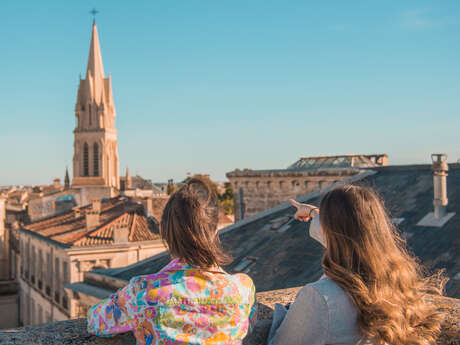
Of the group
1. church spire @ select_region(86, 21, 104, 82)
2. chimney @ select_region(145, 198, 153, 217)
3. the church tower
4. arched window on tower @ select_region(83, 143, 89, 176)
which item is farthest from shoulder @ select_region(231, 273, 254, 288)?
church spire @ select_region(86, 21, 104, 82)

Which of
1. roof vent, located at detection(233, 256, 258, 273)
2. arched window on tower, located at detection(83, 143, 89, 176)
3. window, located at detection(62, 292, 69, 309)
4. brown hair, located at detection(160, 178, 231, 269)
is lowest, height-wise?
window, located at detection(62, 292, 69, 309)

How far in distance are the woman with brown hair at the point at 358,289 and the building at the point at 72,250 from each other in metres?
15.6

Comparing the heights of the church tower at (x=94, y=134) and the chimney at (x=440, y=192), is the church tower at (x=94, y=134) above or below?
above

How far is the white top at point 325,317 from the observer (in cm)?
221

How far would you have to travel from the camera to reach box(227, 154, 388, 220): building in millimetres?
16250

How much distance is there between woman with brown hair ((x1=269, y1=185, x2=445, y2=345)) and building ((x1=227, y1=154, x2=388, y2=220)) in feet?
43.7

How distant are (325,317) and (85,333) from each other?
1.40m

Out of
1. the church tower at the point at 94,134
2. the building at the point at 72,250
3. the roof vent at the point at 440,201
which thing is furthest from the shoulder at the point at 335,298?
the church tower at the point at 94,134

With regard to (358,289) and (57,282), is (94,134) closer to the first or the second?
(57,282)

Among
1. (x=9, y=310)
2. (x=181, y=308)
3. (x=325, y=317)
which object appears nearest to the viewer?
(x=325, y=317)

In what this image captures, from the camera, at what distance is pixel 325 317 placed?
2205 millimetres

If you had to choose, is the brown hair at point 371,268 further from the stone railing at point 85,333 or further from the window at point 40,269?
the window at point 40,269

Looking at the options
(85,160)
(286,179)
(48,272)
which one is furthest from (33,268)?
(85,160)

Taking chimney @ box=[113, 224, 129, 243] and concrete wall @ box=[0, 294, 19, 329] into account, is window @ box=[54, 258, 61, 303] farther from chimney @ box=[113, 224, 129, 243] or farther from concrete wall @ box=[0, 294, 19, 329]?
concrete wall @ box=[0, 294, 19, 329]
